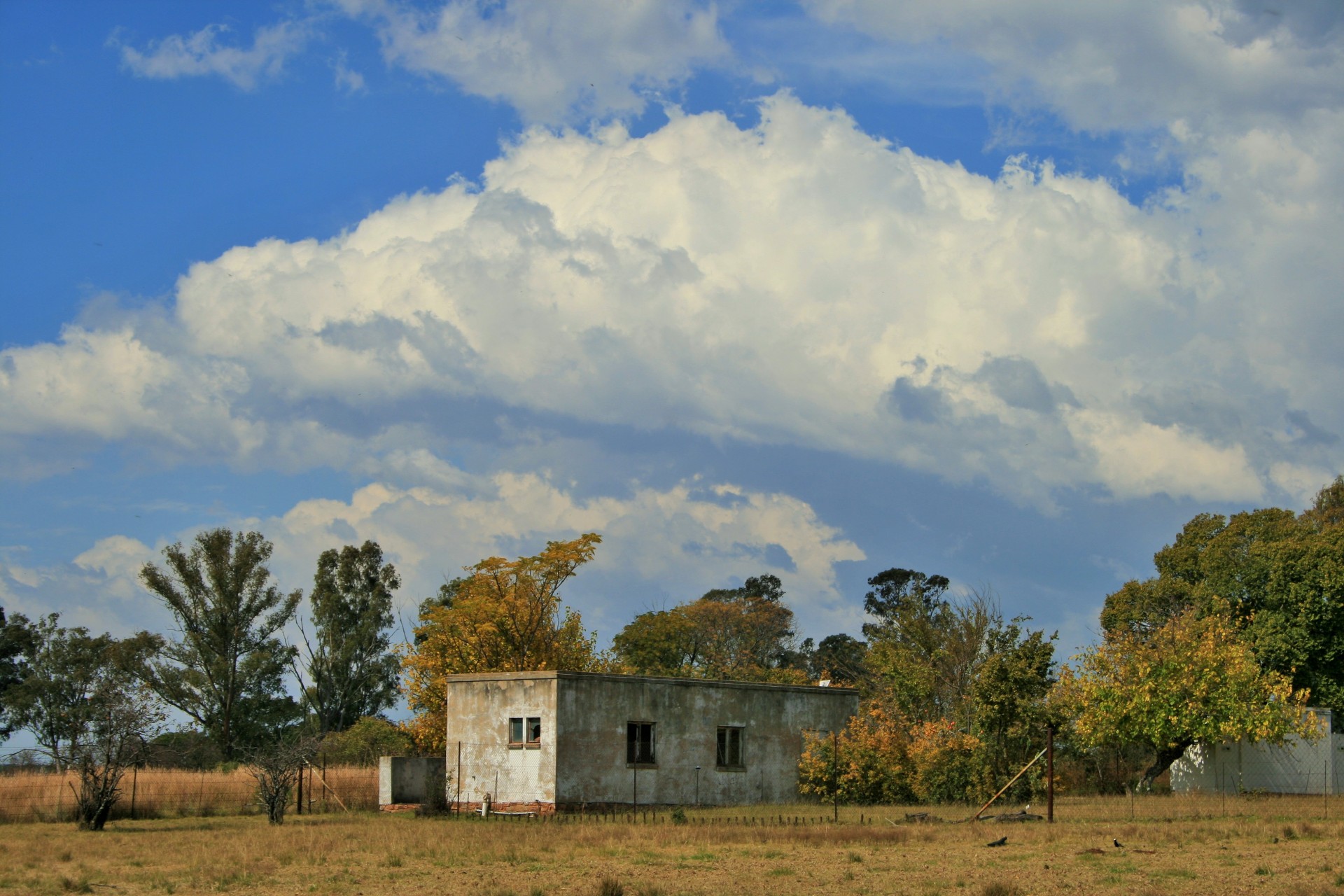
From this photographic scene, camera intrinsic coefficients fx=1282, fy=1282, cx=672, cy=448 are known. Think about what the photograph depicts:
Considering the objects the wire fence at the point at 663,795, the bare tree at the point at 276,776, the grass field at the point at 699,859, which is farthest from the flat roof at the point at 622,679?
the bare tree at the point at 276,776

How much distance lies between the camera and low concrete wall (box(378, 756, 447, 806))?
37.1 meters

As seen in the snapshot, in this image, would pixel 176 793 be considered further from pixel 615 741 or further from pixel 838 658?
pixel 838 658

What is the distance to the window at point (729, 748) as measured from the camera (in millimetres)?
36406

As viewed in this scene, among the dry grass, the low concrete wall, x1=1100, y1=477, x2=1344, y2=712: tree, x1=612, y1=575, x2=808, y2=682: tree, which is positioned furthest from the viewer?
x1=612, y1=575, x2=808, y2=682: tree

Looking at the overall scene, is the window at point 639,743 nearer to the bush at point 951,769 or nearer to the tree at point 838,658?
the bush at point 951,769

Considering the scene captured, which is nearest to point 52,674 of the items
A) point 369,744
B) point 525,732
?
point 369,744

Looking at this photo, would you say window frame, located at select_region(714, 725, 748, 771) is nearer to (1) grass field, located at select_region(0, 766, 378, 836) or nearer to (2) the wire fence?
(2) the wire fence

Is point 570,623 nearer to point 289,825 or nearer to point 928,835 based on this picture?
point 289,825

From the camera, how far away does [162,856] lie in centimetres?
2389

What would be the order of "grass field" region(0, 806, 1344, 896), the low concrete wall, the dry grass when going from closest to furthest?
"grass field" region(0, 806, 1344, 896), the dry grass, the low concrete wall

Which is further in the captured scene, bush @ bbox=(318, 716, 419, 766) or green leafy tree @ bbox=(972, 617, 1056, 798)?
bush @ bbox=(318, 716, 419, 766)

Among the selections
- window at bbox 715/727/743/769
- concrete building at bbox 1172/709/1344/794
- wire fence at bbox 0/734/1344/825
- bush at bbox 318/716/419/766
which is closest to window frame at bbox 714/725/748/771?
window at bbox 715/727/743/769

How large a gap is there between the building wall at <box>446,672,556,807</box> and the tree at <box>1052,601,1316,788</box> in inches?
609

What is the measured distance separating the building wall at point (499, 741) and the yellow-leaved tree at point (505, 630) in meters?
11.0
